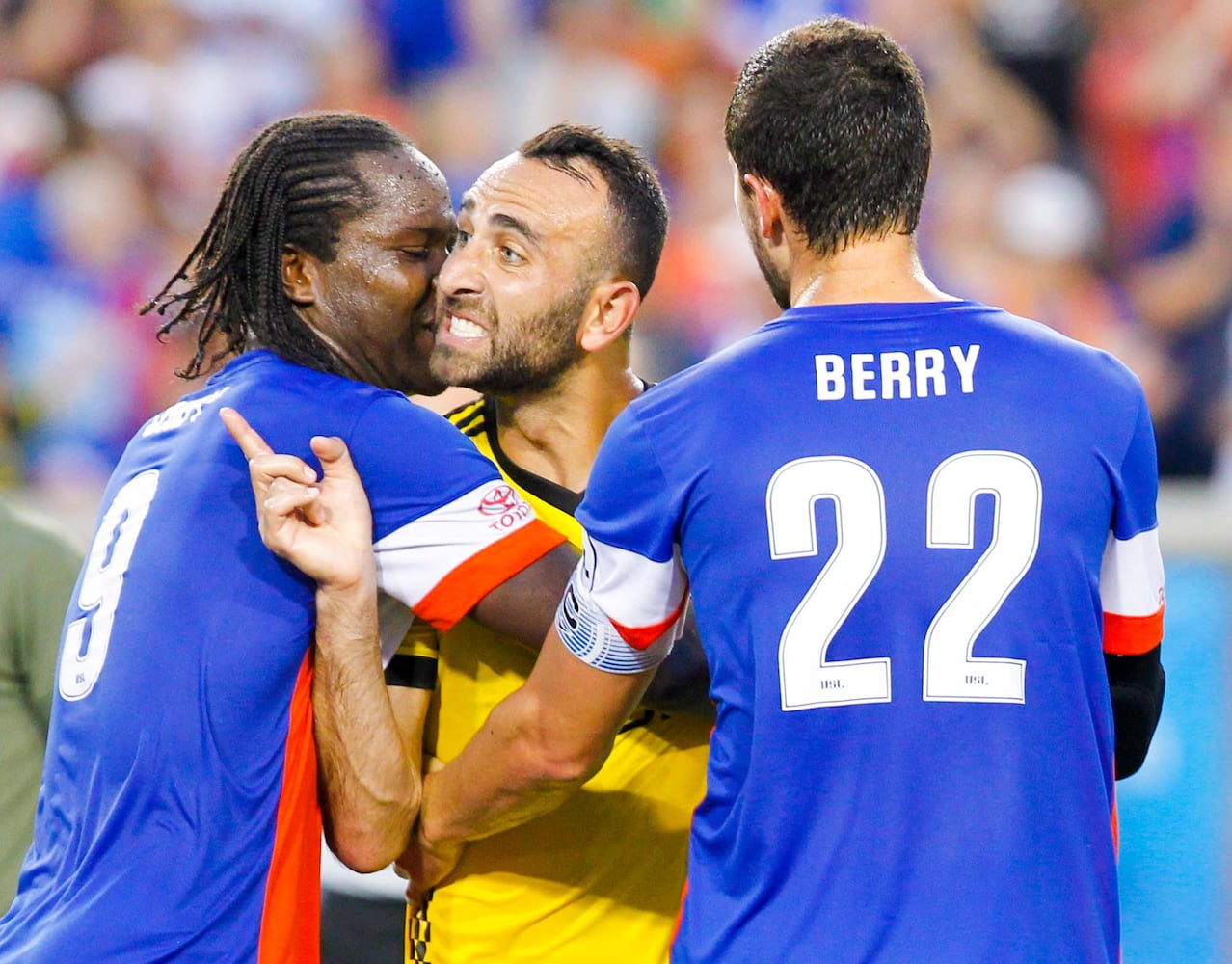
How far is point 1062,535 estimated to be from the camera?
2193 mm

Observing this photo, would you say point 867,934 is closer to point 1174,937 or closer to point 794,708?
point 794,708

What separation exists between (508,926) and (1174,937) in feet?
11.1

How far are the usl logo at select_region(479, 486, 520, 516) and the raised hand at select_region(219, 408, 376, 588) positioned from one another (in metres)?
0.20

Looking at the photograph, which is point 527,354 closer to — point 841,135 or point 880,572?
point 841,135

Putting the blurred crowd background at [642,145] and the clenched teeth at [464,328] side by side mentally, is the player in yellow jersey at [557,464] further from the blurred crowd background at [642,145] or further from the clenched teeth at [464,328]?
the blurred crowd background at [642,145]

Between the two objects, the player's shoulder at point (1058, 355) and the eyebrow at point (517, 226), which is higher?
the eyebrow at point (517, 226)

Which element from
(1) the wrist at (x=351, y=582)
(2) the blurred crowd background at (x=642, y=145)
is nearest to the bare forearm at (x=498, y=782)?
(1) the wrist at (x=351, y=582)

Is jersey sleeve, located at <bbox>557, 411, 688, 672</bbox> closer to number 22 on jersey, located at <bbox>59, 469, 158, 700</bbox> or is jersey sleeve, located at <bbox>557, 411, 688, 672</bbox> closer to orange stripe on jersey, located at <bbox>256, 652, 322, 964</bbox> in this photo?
orange stripe on jersey, located at <bbox>256, 652, 322, 964</bbox>

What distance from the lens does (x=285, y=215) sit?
9.15ft

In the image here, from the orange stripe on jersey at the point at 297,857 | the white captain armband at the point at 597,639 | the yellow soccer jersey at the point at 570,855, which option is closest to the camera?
the white captain armband at the point at 597,639

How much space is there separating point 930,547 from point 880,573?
78 mm

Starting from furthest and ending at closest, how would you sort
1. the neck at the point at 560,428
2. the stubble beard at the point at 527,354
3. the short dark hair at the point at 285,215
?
the neck at the point at 560,428, the stubble beard at the point at 527,354, the short dark hair at the point at 285,215

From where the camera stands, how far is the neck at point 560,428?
3336 mm

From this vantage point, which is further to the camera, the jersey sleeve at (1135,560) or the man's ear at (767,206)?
the man's ear at (767,206)
